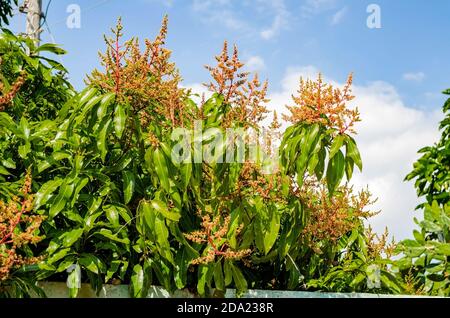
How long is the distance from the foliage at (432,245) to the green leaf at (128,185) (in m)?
1.76

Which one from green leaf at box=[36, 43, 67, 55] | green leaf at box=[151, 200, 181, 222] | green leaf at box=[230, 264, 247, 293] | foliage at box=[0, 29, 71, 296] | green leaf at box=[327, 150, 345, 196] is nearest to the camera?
foliage at box=[0, 29, 71, 296]

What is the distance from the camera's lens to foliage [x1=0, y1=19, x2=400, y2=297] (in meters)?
2.90

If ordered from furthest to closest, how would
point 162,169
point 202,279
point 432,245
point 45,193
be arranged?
point 432,245 → point 202,279 → point 45,193 → point 162,169

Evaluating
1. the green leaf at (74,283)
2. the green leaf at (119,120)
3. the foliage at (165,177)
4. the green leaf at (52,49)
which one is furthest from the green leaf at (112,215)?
the green leaf at (52,49)

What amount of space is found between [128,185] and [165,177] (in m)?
0.31

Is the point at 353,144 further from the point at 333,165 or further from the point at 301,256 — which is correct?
the point at 301,256

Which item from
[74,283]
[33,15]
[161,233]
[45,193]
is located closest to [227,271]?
[161,233]

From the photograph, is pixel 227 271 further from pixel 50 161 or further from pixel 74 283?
pixel 50 161

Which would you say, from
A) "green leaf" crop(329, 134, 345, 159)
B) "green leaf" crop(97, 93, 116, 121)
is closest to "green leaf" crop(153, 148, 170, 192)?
"green leaf" crop(97, 93, 116, 121)

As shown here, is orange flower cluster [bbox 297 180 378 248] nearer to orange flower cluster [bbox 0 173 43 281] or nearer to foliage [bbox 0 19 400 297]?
foliage [bbox 0 19 400 297]

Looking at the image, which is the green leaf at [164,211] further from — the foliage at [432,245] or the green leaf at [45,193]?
the foliage at [432,245]

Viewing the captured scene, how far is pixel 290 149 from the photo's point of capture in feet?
10.1

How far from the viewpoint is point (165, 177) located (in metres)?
2.83
